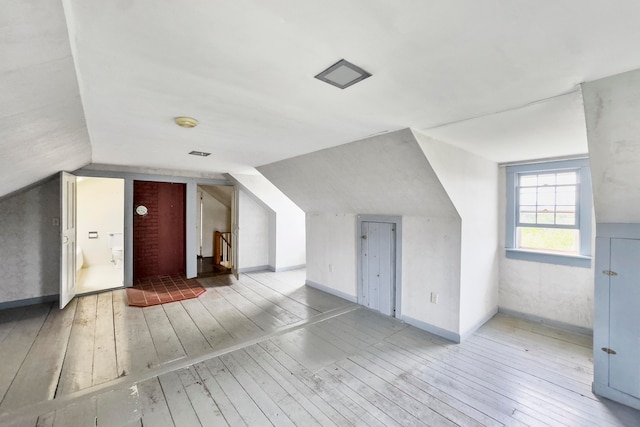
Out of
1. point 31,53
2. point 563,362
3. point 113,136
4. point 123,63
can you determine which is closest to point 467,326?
point 563,362

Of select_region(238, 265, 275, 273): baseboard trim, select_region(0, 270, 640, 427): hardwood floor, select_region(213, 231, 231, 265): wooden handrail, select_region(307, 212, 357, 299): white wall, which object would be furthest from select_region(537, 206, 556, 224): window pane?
select_region(213, 231, 231, 265): wooden handrail

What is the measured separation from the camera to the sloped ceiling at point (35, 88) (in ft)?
3.12

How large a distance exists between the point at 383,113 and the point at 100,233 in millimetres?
6975

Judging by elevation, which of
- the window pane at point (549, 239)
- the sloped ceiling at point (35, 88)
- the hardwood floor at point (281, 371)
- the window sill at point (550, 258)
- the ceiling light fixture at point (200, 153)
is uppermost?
the ceiling light fixture at point (200, 153)

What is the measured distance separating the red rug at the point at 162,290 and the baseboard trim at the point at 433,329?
3.35 metres

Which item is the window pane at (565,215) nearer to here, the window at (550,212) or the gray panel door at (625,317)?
the window at (550,212)

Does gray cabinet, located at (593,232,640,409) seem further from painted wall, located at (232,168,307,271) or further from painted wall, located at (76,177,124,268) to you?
painted wall, located at (76,177,124,268)

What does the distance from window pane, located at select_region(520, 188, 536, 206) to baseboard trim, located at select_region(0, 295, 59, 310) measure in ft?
23.5

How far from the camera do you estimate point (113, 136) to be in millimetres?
2791

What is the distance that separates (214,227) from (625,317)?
307 inches

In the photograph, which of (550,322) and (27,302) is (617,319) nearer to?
(550,322)

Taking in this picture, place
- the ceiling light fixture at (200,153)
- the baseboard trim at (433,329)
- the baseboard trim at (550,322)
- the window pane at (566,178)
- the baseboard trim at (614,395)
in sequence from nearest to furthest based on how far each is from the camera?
the baseboard trim at (614,395)
the baseboard trim at (433,329)
the baseboard trim at (550,322)
the window pane at (566,178)
the ceiling light fixture at (200,153)

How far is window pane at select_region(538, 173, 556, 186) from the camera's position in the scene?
359 centimetres

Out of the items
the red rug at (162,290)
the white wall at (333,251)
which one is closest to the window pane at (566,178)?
the white wall at (333,251)
